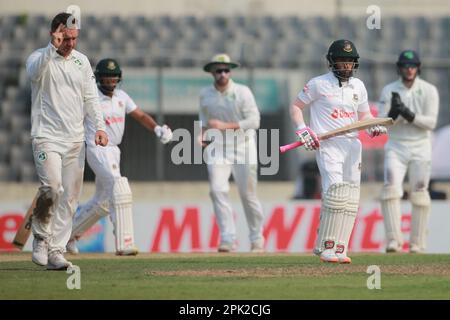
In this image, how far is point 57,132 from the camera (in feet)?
35.6

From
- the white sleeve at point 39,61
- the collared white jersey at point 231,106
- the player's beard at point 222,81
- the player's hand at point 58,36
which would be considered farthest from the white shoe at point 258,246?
the player's hand at point 58,36

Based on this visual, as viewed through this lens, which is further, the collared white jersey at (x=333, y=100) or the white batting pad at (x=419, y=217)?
the white batting pad at (x=419, y=217)

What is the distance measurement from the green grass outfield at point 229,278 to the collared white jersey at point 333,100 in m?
1.29

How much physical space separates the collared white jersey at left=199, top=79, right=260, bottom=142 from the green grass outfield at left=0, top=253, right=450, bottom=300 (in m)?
2.48

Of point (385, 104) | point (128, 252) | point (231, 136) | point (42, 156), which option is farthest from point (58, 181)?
point (385, 104)

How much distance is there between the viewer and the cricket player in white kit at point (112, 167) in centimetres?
1326

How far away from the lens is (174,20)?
2328cm

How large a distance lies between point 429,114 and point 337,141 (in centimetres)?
350

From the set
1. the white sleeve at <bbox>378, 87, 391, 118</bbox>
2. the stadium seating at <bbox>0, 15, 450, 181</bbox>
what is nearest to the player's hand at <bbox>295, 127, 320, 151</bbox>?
the white sleeve at <bbox>378, 87, 391, 118</bbox>

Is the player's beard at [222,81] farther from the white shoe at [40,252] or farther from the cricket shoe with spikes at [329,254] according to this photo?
the white shoe at [40,252]

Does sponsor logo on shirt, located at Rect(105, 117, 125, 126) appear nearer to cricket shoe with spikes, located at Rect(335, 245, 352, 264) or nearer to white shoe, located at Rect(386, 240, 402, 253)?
cricket shoe with spikes, located at Rect(335, 245, 352, 264)
